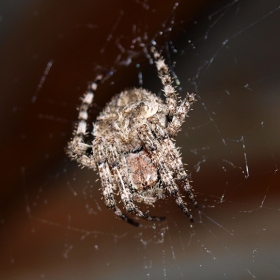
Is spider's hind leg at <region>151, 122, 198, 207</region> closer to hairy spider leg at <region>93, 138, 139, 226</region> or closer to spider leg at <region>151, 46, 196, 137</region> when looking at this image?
spider leg at <region>151, 46, 196, 137</region>

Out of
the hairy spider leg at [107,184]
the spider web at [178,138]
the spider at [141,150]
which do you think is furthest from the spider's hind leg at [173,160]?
the hairy spider leg at [107,184]

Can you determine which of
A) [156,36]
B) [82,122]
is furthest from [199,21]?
[82,122]

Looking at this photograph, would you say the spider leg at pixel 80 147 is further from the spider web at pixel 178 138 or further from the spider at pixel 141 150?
the spider web at pixel 178 138

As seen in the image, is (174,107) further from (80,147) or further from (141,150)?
(80,147)

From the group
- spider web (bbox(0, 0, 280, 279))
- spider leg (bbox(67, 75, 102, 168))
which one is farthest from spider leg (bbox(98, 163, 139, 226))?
spider web (bbox(0, 0, 280, 279))

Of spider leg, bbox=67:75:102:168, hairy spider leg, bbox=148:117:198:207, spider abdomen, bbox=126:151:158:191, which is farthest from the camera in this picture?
spider leg, bbox=67:75:102:168

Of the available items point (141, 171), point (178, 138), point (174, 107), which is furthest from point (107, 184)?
point (178, 138)

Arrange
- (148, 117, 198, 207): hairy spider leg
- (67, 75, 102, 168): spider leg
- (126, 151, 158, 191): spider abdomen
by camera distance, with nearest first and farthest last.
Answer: (148, 117, 198, 207): hairy spider leg < (126, 151, 158, 191): spider abdomen < (67, 75, 102, 168): spider leg

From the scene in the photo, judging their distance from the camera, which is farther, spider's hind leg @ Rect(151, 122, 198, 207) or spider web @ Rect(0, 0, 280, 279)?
spider web @ Rect(0, 0, 280, 279)
